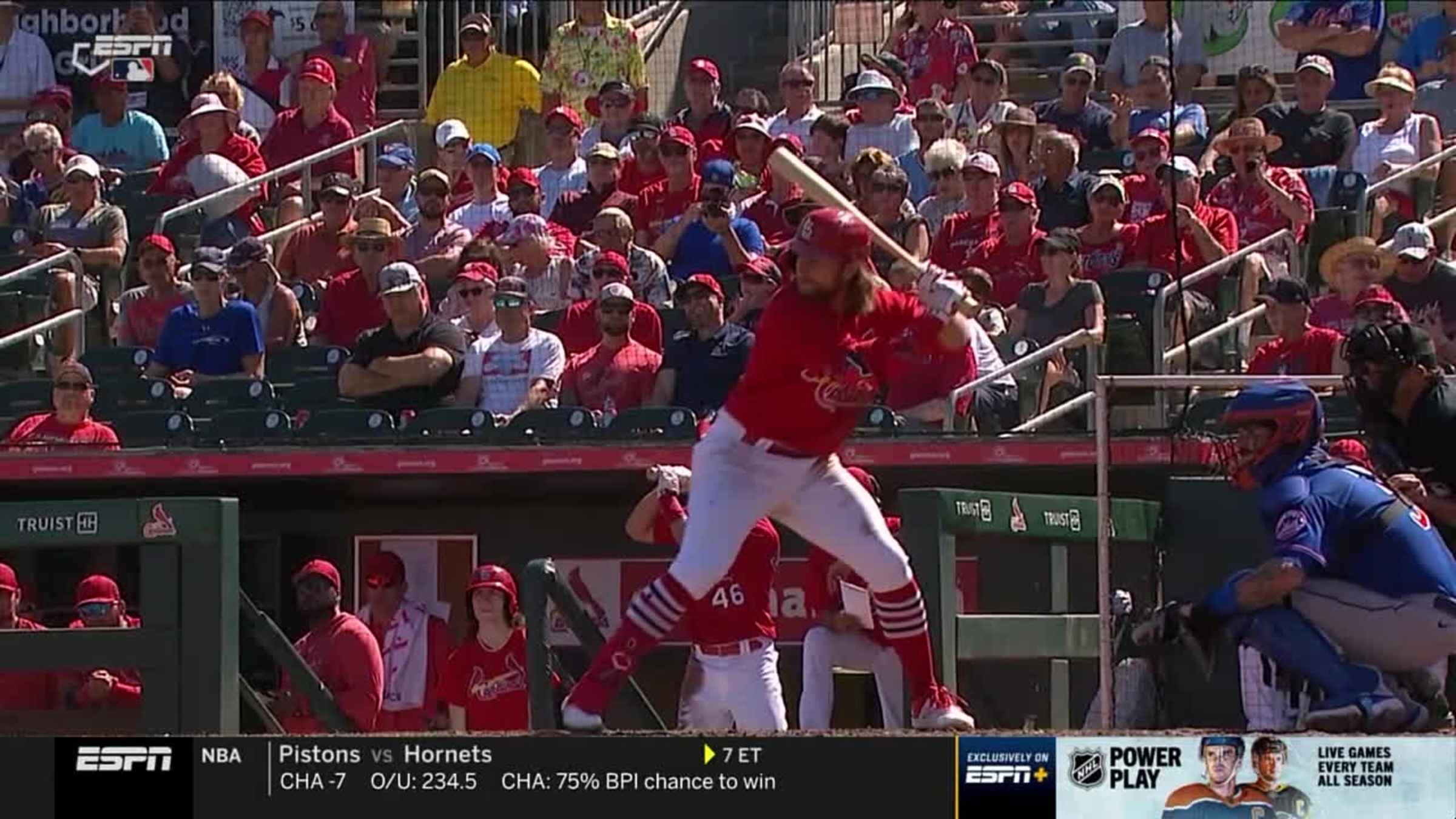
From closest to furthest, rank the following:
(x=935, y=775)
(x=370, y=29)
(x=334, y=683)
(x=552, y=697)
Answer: (x=935, y=775)
(x=552, y=697)
(x=334, y=683)
(x=370, y=29)

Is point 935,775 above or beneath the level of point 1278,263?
beneath

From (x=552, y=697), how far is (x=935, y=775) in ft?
5.66

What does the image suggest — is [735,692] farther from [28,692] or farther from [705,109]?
[705,109]

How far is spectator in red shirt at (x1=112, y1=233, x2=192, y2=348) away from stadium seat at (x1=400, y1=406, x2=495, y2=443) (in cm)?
200

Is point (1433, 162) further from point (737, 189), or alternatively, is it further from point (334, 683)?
point (334, 683)

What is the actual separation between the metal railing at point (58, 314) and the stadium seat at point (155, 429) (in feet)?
3.68

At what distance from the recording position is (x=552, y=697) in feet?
27.7

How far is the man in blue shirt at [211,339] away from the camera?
12.6m

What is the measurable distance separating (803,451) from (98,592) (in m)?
4.03

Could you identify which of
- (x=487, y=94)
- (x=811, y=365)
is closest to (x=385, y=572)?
(x=811, y=365)

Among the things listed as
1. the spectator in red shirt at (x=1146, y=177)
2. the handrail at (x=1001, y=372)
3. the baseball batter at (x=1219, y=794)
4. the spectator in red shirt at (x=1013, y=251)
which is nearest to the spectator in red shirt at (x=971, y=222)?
the spectator in red shirt at (x=1013, y=251)

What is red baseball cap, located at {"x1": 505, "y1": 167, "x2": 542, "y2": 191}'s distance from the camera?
13766 millimetres

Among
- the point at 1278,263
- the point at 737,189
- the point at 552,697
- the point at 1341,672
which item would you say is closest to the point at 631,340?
the point at 737,189

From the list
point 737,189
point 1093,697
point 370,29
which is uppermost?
point 370,29
